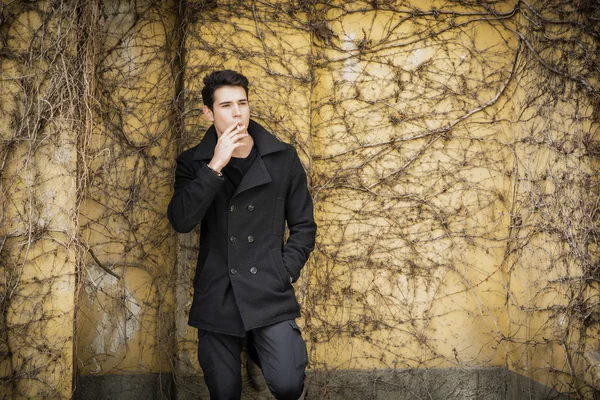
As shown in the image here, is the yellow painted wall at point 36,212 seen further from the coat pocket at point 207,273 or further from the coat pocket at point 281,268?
the coat pocket at point 281,268

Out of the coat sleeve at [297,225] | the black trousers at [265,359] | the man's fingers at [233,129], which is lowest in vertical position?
the black trousers at [265,359]

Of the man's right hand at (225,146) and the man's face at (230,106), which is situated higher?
the man's face at (230,106)

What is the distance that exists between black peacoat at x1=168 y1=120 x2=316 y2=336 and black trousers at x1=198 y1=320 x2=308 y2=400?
9 centimetres

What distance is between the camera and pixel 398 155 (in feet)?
15.3

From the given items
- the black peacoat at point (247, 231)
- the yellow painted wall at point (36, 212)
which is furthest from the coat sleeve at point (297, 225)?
the yellow painted wall at point (36, 212)

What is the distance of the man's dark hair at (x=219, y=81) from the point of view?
3572 mm

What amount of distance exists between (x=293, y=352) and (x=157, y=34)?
2.37 metres

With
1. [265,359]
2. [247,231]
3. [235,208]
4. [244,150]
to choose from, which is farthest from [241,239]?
[265,359]

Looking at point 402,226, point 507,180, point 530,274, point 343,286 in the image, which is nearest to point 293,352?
point 343,286

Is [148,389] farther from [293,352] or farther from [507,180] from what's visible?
[507,180]

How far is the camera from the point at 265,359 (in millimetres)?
3512

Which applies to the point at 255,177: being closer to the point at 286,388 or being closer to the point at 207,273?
the point at 207,273

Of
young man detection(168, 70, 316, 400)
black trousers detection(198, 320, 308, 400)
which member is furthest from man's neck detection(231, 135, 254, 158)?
black trousers detection(198, 320, 308, 400)

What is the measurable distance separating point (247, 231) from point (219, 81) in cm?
82
